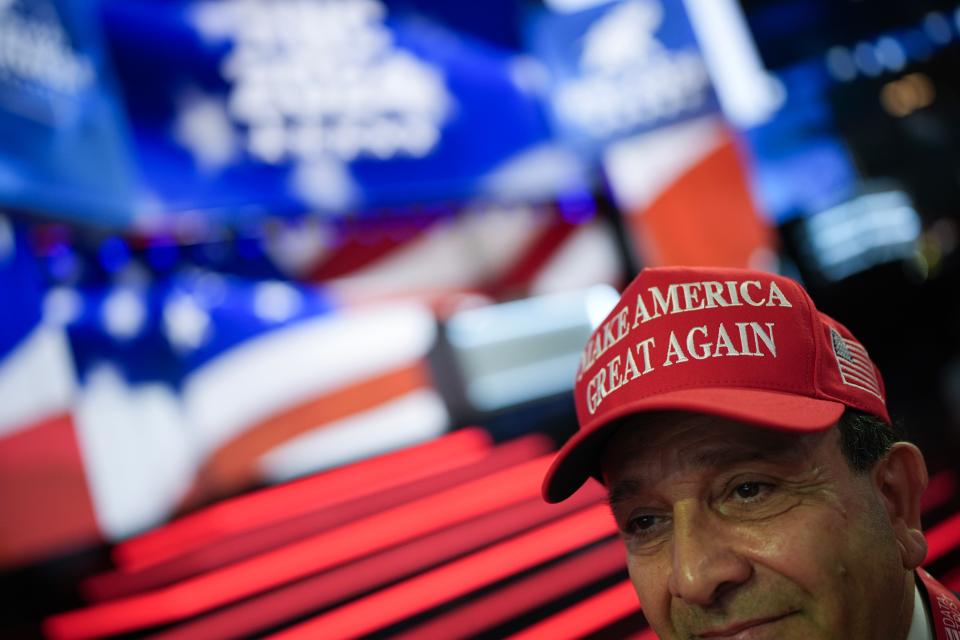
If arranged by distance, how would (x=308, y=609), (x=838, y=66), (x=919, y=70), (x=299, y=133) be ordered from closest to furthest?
(x=308, y=609), (x=299, y=133), (x=838, y=66), (x=919, y=70)

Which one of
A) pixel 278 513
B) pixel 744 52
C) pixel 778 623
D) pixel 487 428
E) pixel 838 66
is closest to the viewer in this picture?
pixel 778 623

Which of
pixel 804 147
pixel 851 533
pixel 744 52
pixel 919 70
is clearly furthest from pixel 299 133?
pixel 919 70

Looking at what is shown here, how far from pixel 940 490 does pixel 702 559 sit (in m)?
2.79

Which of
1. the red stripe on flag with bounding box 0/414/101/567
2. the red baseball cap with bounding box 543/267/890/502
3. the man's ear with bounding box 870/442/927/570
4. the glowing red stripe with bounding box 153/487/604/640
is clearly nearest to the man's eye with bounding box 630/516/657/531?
the red baseball cap with bounding box 543/267/890/502

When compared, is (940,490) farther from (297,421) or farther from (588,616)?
(297,421)

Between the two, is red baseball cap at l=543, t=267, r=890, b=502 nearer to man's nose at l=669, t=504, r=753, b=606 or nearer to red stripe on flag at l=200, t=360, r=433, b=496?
man's nose at l=669, t=504, r=753, b=606

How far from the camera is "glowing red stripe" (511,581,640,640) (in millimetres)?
2633

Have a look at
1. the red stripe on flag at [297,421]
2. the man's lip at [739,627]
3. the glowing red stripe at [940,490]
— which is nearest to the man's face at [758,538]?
the man's lip at [739,627]

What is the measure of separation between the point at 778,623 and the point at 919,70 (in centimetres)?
596

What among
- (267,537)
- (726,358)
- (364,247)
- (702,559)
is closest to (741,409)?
(726,358)

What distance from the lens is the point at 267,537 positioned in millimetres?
2939

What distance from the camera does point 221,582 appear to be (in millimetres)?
2648

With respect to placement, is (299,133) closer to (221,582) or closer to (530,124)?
(530,124)

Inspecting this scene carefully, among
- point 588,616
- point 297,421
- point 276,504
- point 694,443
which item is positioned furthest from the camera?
point 297,421
